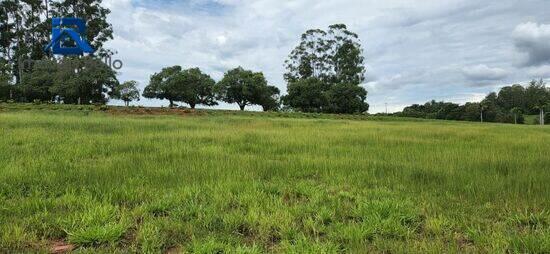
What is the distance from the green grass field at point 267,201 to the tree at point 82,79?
Answer: 37.8m

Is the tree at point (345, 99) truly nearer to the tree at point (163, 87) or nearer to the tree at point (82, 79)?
the tree at point (163, 87)

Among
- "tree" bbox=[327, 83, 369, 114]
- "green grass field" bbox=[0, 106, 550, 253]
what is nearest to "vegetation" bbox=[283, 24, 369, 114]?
"tree" bbox=[327, 83, 369, 114]

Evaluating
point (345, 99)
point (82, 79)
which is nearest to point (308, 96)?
point (345, 99)

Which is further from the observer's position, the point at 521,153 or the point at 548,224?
the point at 521,153

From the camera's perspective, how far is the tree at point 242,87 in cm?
6531

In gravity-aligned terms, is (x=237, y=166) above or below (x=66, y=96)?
below

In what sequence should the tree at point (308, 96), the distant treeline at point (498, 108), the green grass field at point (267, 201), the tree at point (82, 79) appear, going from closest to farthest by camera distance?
the green grass field at point (267, 201), the tree at point (82, 79), the tree at point (308, 96), the distant treeline at point (498, 108)

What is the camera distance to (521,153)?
12312 millimetres

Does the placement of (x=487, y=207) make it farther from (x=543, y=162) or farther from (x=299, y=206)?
(x=543, y=162)

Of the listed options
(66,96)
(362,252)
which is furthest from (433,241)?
(66,96)

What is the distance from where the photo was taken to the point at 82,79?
153ft

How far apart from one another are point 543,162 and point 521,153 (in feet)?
6.50

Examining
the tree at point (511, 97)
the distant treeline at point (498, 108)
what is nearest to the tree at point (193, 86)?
the distant treeline at point (498, 108)

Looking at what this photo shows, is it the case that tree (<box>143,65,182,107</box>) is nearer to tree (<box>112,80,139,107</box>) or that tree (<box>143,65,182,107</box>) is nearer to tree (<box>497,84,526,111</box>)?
tree (<box>112,80,139,107</box>)
